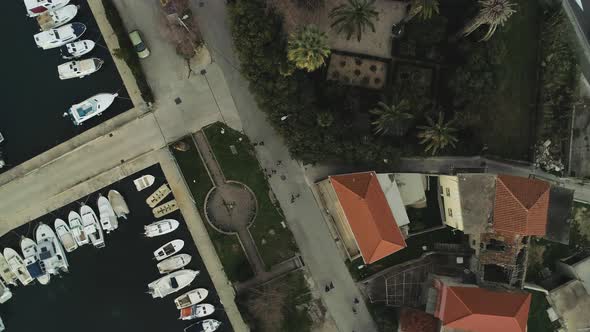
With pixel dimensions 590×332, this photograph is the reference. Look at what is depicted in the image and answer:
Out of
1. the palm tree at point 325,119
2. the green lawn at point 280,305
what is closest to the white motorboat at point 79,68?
the palm tree at point 325,119

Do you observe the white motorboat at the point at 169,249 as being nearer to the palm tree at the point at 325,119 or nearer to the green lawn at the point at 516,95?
the palm tree at the point at 325,119

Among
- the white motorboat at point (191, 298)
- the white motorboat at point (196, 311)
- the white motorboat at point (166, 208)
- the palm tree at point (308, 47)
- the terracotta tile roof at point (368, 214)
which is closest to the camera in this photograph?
the palm tree at point (308, 47)

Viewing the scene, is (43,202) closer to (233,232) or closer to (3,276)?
(3,276)

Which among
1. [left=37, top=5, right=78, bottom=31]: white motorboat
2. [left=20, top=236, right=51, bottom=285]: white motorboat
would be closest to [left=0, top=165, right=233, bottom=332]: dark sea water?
[left=20, top=236, right=51, bottom=285]: white motorboat

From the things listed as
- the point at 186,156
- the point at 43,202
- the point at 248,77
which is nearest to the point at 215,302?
the point at 186,156

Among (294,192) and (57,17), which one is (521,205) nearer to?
(294,192)

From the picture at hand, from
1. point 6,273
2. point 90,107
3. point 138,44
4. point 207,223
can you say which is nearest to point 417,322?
point 207,223
